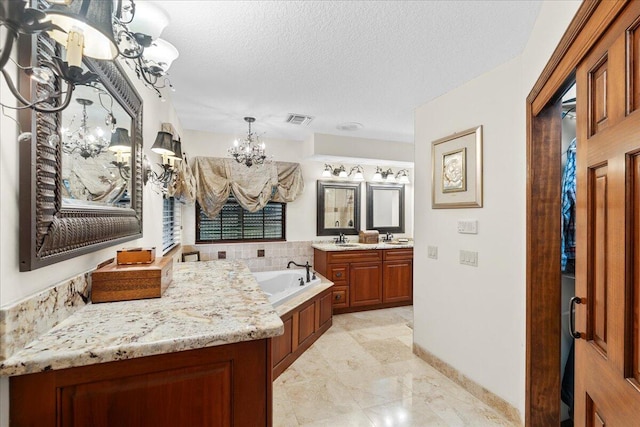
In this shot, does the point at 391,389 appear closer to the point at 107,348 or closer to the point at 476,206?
the point at 476,206

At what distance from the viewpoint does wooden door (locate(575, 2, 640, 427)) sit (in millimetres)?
777

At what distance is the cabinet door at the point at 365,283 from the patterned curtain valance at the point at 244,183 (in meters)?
1.44

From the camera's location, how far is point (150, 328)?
3.00 ft

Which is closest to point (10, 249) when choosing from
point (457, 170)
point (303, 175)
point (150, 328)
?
point (150, 328)

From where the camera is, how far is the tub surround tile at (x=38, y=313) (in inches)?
28.5

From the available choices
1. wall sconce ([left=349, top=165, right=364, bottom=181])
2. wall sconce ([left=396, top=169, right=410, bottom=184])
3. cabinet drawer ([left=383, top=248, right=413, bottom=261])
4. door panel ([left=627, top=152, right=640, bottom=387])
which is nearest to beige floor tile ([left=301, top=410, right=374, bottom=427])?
door panel ([left=627, top=152, right=640, bottom=387])

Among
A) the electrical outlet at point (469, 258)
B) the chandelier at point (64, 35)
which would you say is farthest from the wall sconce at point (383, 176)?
the chandelier at point (64, 35)

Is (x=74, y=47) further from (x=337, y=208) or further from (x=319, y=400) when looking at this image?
(x=337, y=208)

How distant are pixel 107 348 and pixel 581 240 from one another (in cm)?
157

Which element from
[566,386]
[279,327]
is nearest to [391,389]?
[566,386]

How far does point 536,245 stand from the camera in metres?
Answer: 1.69

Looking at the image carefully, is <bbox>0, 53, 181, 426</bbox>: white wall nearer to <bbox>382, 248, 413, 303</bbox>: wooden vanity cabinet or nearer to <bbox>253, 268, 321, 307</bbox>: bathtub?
<bbox>253, 268, 321, 307</bbox>: bathtub

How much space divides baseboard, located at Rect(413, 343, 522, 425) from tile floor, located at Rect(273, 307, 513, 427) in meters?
0.04

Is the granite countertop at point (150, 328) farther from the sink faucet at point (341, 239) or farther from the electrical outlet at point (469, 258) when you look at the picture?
the sink faucet at point (341, 239)
